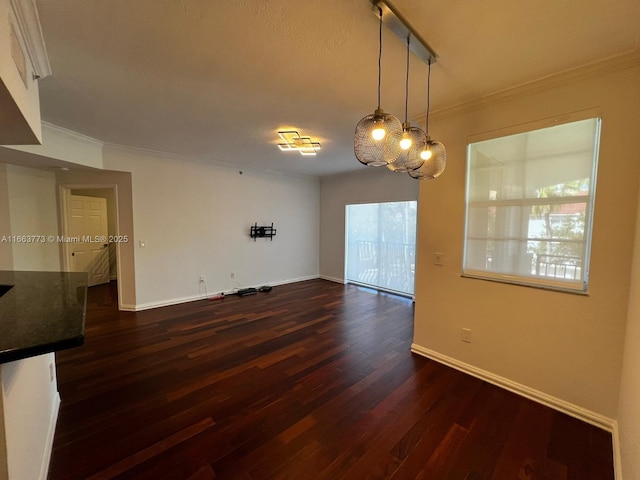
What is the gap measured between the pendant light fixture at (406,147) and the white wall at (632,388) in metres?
1.43

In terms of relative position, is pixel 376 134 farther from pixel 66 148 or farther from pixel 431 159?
pixel 66 148

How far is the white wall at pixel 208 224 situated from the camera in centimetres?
423

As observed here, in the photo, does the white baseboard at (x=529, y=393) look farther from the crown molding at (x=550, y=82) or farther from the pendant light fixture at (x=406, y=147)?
the crown molding at (x=550, y=82)

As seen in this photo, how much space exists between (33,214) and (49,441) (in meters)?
3.86

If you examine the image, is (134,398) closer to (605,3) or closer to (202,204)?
(202,204)

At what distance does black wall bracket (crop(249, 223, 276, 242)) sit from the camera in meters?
5.52

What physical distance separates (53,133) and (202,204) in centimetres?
202

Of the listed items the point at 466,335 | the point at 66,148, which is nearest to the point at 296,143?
the point at 66,148

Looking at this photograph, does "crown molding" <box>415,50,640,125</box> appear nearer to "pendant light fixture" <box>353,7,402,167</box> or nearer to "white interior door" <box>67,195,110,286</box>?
"pendant light fixture" <box>353,7,402,167</box>

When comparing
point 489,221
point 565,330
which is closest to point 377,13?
point 489,221

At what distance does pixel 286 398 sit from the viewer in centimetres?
220

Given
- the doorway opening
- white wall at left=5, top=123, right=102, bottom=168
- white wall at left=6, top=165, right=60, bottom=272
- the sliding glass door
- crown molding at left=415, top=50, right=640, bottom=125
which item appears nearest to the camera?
crown molding at left=415, top=50, right=640, bottom=125

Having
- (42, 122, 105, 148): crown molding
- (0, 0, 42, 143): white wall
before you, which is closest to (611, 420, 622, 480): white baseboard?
(0, 0, 42, 143): white wall

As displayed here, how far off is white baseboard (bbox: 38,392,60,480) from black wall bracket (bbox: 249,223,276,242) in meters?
3.73
